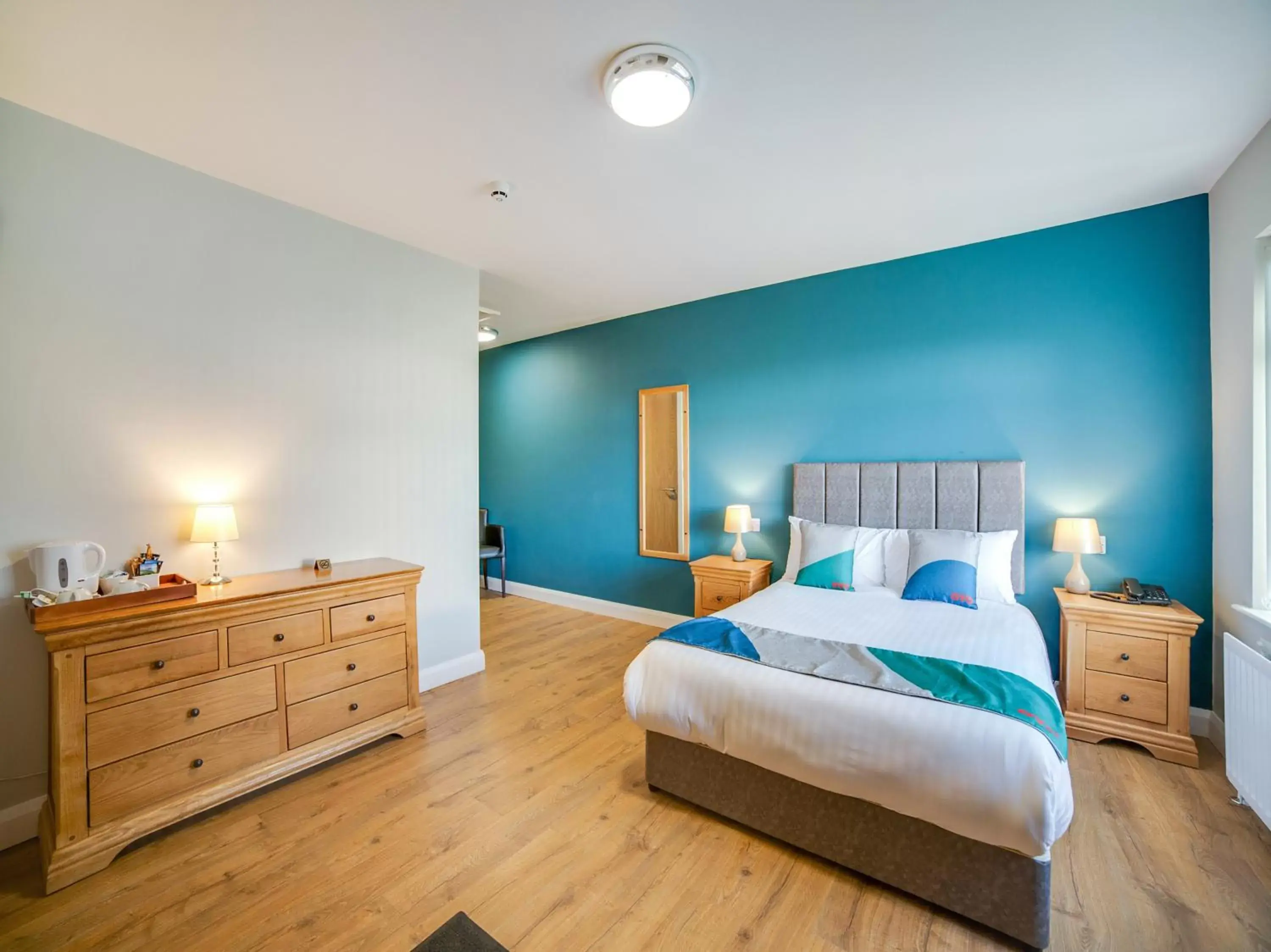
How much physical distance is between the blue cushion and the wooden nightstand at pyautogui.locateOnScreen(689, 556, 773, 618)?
A: 103 cm

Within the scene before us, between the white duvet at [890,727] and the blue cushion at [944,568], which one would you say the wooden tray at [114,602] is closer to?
the white duvet at [890,727]

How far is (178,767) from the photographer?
77.5 inches

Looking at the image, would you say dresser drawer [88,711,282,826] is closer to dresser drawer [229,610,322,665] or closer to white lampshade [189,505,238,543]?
dresser drawer [229,610,322,665]

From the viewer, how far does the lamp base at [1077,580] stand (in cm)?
277

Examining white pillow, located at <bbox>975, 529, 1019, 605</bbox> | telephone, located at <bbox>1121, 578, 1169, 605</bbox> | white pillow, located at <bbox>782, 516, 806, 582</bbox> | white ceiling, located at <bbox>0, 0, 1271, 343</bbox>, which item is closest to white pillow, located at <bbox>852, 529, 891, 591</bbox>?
white pillow, located at <bbox>782, 516, 806, 582</bbox>

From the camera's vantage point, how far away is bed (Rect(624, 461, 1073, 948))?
1.43 m

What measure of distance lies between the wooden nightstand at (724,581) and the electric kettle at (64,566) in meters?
3.06

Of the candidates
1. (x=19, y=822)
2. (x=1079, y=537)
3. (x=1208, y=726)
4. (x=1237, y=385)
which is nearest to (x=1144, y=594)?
(x=1079, y=537)

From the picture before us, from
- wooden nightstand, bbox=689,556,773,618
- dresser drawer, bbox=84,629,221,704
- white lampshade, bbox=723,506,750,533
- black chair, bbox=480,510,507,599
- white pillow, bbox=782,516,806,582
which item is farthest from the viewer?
black chair, bbox=480,510,507,599

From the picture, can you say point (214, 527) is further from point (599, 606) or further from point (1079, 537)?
point (1079, 537)

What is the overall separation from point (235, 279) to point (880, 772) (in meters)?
3.38

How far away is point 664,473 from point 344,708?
293 cm

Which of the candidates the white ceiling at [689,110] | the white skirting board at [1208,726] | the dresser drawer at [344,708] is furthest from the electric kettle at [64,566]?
the white skirting board at [1208,726]

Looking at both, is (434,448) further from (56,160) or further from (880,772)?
(880,772)
